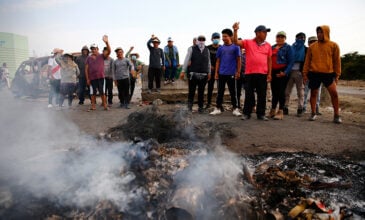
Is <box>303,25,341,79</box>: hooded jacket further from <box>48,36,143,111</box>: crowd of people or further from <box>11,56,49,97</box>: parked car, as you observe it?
<box>11,56,49,97</box>: parked car

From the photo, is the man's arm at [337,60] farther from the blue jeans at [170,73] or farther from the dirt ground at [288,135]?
the blue jeans at [170,73]

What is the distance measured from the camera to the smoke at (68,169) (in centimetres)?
276

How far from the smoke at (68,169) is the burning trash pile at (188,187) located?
0.01m

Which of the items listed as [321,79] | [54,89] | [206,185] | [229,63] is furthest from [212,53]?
[206,185]

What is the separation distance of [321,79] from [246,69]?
1653 millimetres

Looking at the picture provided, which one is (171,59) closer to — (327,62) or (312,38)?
(312,38)

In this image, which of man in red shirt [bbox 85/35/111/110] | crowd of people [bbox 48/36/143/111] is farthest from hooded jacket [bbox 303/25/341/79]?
man in red shirt [bbox 85/35/111/110]

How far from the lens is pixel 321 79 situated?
5.91m

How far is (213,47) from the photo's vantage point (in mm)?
7887

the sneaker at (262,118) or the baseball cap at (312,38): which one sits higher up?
the baseball cap at (312,38)

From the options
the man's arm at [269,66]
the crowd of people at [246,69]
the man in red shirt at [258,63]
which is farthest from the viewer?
the man's arm at [269,66]

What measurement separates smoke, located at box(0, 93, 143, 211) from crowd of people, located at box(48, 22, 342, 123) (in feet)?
12.0

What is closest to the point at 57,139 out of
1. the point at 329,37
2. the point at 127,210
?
the point at 127,210

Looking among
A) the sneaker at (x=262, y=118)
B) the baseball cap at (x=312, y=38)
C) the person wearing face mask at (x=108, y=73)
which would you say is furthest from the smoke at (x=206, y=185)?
the person wearing face mask at (x=108, y=73)
